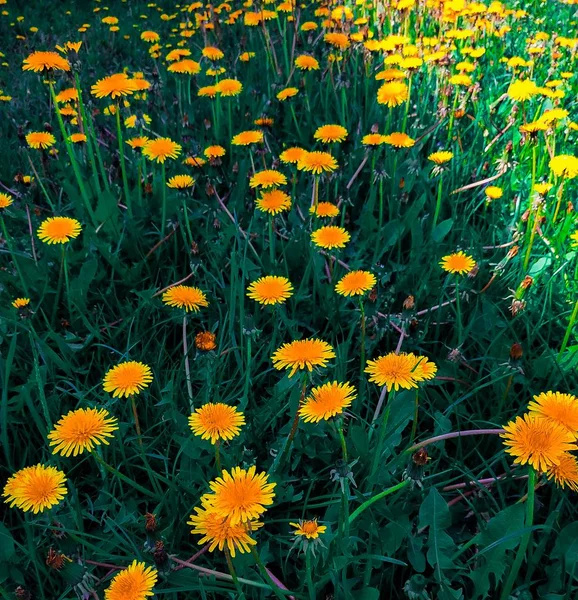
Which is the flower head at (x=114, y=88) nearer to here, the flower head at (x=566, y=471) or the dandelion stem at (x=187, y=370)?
the dandelion stem at (x=187, y=370)

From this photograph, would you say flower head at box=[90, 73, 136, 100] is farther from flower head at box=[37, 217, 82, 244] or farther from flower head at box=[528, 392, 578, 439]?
flower head at box=[528, 392, 578, 439]

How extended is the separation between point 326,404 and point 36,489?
0.48 metres

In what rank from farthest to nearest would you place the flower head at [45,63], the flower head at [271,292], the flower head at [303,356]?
the flower head at [45,63] → the flower head at [271,292] → the flower head at [303,356]

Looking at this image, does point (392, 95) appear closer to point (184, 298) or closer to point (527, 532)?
point (184, 298)

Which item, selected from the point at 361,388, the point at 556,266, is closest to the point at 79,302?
the point at 361,388

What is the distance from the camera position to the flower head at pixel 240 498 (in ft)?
2.23

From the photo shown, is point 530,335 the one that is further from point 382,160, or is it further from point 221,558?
point 382,160

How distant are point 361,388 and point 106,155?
5.24 feet

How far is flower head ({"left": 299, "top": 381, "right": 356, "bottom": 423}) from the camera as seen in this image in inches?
33.3

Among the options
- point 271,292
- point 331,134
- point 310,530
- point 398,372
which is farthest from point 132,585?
point 331,134

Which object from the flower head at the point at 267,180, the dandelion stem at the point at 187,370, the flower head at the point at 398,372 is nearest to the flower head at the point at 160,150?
the flower head at the point at 267,180

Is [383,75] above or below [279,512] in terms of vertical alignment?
above

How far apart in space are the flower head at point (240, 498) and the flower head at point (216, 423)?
11cm

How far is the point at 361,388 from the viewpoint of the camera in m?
1.20
